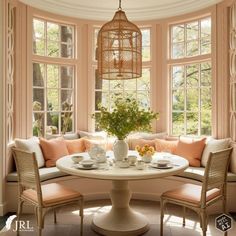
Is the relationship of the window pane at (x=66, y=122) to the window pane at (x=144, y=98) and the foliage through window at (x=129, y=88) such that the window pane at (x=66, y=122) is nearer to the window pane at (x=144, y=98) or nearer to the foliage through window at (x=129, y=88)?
the foliage through window at (x=129, y=88)

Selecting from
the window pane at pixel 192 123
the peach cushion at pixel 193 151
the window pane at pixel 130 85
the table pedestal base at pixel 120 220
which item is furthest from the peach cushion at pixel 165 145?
the table pedestal base at pixel 120 220

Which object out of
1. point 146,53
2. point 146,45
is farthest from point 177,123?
point 146,45

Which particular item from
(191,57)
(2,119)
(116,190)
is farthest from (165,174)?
(191,57)

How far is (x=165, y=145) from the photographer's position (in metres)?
4.77

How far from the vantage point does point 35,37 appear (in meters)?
4.86

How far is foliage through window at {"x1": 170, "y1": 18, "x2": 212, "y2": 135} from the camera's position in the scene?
4.87 m

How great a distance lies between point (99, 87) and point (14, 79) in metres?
1.54

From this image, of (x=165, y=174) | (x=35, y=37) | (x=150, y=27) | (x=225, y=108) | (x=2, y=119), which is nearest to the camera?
(x=165, y=174)

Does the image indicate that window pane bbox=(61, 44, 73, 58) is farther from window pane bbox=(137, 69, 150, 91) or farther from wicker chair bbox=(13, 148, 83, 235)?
wicker chair bbox=(13, 148, 83, 235)

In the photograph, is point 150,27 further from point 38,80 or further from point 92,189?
point 92,189

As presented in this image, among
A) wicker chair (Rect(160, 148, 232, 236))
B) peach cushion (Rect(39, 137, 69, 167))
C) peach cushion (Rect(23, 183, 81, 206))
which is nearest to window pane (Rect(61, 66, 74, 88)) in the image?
peach cushion (Rect(39, 137, 69, 167))

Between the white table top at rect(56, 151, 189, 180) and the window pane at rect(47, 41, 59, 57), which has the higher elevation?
the window pane at rect(47, 41, 59, 57)

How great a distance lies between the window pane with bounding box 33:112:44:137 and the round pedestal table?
154 centimetres

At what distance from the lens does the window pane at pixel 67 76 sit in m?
5.22
